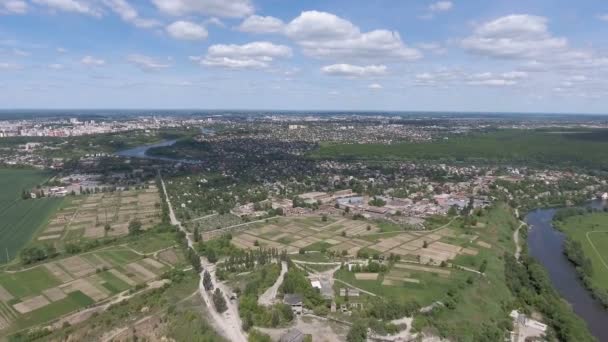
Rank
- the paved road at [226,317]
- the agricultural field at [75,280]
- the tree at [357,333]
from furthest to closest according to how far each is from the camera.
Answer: the agricultural field at [75,280] < the paved road at [226,317] < the tree at [357,333]

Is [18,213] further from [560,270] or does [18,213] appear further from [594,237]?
[594,237]

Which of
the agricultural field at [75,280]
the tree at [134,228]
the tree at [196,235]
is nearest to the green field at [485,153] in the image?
the tree at [134,228]

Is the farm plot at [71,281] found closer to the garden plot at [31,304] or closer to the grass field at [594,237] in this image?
the garden plot at [31,304]

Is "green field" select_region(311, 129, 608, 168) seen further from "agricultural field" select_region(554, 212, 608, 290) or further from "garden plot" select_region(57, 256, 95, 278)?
"garden plot" select_region(57, 256, 95, 278)

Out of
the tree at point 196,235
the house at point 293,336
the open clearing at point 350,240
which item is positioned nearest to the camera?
the house at point 293,336

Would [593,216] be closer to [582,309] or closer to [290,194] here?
[582,309]

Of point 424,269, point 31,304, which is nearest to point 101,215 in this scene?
point 31,304

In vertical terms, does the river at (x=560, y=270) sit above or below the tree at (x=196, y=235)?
below

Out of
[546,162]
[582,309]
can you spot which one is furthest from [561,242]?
[546,162]
